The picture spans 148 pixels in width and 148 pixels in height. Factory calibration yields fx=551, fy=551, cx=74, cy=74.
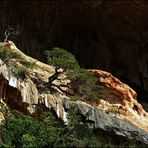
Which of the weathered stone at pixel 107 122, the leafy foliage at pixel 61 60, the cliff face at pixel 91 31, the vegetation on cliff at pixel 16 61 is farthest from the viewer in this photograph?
the cliff face at pixel 91 31

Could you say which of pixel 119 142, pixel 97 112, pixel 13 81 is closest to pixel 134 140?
pixel 119 142

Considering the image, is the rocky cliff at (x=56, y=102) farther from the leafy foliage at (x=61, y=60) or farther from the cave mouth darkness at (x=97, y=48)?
the cave mouth darkness at (x=97, y=48)

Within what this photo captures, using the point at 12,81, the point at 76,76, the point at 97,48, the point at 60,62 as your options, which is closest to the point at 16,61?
the point at 60,62

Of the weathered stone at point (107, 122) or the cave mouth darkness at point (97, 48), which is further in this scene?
the cave mouth darkness at point (97, 48)

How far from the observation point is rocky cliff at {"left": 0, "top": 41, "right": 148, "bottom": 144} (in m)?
21.8

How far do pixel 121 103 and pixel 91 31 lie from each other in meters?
10.2

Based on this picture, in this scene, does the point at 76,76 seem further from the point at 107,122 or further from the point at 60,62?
the point at 107,122

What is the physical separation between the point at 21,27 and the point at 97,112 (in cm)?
1211

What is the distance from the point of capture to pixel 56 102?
22.7 meters

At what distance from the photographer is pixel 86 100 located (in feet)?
82.1

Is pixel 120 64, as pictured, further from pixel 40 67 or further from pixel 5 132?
pixel 5 132

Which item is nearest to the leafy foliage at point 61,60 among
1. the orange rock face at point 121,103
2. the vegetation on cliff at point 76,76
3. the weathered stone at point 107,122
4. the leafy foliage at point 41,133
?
the vegetation on cliff at point 76,76

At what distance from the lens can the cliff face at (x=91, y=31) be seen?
3347 cm

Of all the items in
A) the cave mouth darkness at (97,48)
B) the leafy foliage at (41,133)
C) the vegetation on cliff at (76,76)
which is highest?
the cave mouth darkness at (97,48)
